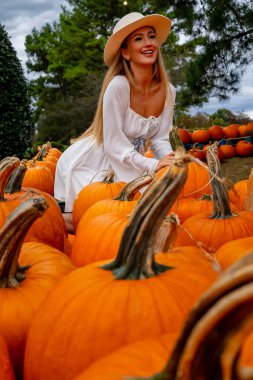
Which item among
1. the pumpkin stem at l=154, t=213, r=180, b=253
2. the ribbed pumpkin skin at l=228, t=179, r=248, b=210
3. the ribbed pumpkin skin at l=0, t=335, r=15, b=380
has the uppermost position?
the pumpkin stem at l=154, t=213, r=180, b=253

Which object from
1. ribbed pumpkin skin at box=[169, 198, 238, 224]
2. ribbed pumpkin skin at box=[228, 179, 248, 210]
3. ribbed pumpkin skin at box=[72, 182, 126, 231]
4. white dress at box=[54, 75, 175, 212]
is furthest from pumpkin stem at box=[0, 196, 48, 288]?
white dress at box=[54, 75, 175, 212]

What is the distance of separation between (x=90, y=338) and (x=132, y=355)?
0.54 feet

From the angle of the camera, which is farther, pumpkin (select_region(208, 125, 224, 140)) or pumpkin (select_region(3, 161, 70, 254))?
pumpkin (select_region(208, 125, 224, 140))

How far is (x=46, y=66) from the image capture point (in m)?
33.0

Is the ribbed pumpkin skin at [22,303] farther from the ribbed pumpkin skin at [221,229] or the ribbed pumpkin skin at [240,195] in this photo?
the ribbed pumpkin skin at [240,195]

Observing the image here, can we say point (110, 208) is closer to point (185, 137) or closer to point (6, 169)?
point (6, 169)

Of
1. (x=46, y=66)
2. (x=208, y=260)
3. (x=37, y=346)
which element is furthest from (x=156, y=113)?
(x=46, y=66)

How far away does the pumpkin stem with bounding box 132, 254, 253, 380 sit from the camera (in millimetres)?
458

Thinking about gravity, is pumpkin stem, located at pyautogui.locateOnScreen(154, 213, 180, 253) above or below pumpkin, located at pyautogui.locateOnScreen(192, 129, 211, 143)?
above

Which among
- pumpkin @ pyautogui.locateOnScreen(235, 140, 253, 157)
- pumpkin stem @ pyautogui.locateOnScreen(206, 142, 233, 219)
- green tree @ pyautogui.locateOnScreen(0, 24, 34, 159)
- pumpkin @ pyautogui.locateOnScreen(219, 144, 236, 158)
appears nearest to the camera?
pumpkin stem @ pyautogui.locateOnScreen(206, 142, 233, 219)

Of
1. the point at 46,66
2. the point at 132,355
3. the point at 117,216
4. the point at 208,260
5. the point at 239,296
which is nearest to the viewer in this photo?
the point at 239,296

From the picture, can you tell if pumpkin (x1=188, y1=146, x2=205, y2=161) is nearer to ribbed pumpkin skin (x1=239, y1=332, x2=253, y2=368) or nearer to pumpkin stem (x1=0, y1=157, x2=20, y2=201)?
pumpkin stem (x1=0, y1=157, x2=20, y2=201)

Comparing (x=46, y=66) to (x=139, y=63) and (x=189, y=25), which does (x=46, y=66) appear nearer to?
(x=189, y=25)

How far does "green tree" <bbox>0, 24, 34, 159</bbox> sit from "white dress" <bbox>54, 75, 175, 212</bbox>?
206 inches
